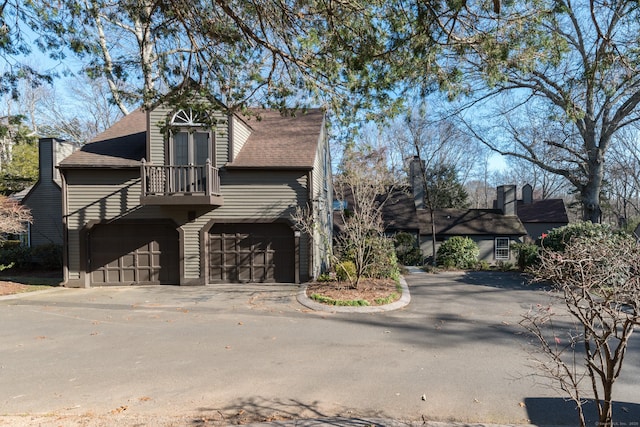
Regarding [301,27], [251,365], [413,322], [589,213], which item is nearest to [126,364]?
[251,365]

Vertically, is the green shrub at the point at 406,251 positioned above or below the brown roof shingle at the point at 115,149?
below

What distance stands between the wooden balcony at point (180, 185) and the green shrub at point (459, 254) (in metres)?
12.1

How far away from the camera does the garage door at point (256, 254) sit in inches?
503

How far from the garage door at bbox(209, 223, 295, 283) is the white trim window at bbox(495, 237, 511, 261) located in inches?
629

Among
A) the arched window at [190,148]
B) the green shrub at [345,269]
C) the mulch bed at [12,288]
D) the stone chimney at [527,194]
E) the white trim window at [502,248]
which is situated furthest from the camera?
the stone chimney at [527,194]

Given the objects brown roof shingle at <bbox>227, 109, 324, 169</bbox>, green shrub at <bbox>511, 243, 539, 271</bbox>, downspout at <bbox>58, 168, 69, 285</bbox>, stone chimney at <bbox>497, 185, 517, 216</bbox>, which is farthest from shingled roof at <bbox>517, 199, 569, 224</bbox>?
downspout at <bbox>58, 168, 69, 285</bbox>

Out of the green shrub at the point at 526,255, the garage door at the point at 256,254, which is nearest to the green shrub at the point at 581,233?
the green shrub at the point at 526,255

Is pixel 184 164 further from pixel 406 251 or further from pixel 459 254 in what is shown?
pixel 406 251

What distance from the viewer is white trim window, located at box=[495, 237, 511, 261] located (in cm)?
2311

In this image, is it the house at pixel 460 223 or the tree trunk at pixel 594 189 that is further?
the house at pixel 460 223

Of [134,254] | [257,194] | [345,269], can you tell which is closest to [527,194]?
[345,269]

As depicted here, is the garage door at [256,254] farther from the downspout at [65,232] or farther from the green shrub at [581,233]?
the green shrub at [581,233]

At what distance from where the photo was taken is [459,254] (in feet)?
61.4

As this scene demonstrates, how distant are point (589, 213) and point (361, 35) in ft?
58.9
